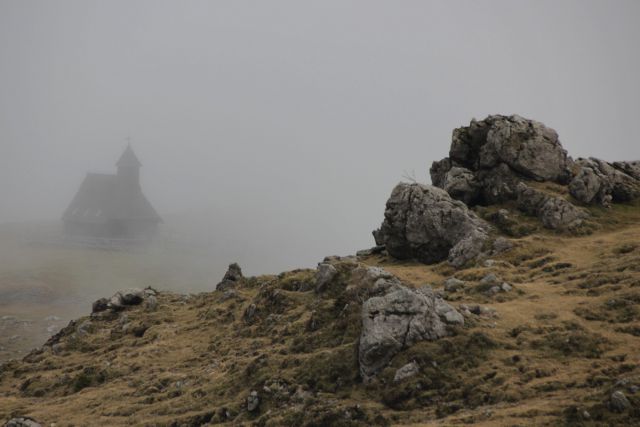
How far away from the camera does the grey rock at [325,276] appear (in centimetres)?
3459

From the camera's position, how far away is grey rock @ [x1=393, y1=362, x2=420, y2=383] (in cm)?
1970

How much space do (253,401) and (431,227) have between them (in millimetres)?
24781

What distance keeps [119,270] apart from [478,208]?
108 meters

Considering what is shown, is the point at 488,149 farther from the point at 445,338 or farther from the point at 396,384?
the point at 396,384

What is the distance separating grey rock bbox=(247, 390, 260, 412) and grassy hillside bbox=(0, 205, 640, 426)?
18 centimetres

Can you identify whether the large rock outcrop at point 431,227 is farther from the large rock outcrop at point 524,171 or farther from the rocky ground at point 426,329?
the large rock outcrop at point 524,171

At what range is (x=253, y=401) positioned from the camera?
22.1 m

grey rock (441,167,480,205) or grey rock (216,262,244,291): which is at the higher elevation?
grey rock (441,167,480,205)

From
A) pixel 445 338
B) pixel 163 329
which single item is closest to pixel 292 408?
pixel 445 338

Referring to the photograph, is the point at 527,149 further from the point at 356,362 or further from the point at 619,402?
the point at 619,402

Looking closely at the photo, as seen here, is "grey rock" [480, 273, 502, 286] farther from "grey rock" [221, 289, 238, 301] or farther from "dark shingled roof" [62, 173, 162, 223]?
"dark shingled roof" [62, 173, 162, 223]

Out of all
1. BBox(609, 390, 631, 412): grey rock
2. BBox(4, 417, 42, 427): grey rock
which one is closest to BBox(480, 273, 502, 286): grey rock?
BBox(609, 390, 631, 412): grey rock

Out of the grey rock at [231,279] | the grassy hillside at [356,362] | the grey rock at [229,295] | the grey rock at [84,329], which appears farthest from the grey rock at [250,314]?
the grey rock at [84,329]

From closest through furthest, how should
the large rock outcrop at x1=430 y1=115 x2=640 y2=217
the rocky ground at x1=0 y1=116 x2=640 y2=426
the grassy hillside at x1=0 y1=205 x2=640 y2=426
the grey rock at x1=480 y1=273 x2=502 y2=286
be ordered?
1. the grassy hillside at x1=0 y1=205 x2=640 y2=426
2. the rocky ground at x1=0 y1=116 x2=640 y2=426
3. the grey rock at x1=480 y1=273 x2=502 y2=286
4. the large rock outcrop at x1=430 y1=115 x2=640 y2=217
